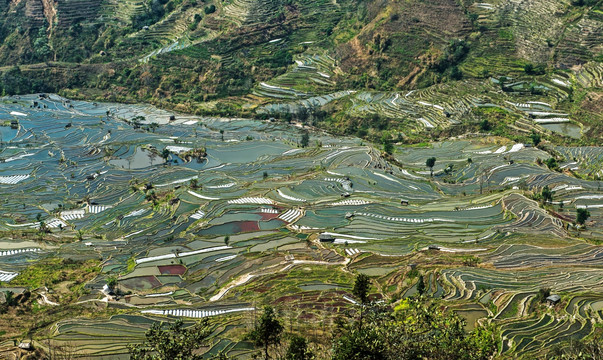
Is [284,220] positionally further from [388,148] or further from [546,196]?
[546,196]

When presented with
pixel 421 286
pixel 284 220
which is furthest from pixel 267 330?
pixel 284 220

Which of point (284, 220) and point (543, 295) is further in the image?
point (284, 220)

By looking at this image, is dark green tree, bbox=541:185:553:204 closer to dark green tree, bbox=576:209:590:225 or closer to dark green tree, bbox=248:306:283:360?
dark green tree, bbox=576:209:590:225

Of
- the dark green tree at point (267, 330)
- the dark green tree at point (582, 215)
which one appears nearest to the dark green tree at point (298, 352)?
the dark green tree at point (267, 330)

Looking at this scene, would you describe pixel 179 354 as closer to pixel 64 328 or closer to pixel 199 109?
pixel 64 328

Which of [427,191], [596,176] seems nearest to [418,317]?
[427,191]

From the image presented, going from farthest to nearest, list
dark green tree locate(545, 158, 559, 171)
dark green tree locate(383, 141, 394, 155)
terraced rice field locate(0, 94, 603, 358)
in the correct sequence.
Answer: dark green tree locate(383, 141, 394, 155), dark green tree locate(545, 158, 559, 171), terraced rice field locate(0, 94, 603, 358)

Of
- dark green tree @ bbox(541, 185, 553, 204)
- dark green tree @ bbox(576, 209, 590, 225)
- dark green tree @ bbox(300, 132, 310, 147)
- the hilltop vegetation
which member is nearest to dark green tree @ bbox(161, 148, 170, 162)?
dark green tree @ bbox(300, 132, 310, 147)

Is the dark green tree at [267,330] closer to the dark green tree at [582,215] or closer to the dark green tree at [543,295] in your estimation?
the dark green tree at [543,295]
